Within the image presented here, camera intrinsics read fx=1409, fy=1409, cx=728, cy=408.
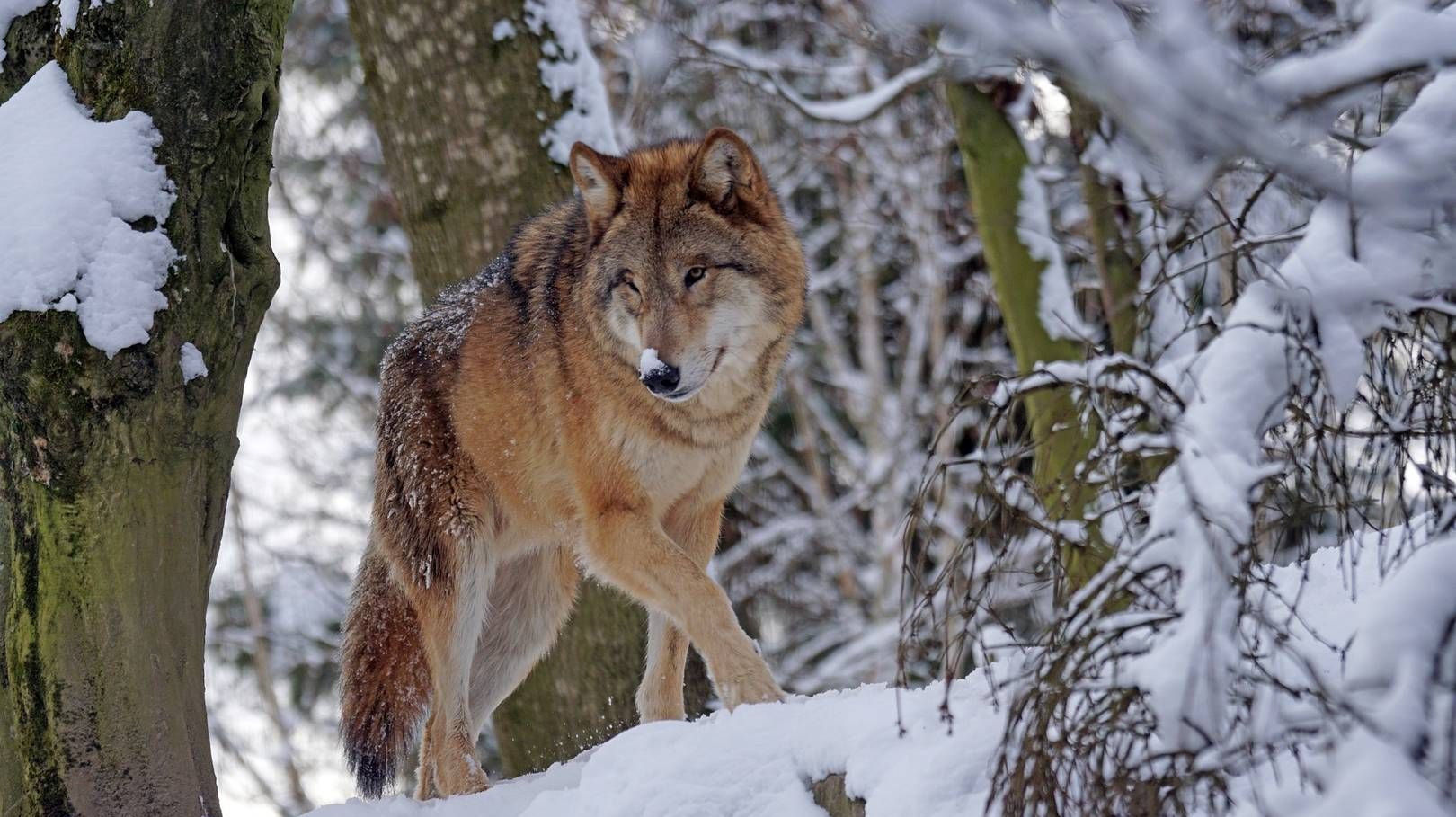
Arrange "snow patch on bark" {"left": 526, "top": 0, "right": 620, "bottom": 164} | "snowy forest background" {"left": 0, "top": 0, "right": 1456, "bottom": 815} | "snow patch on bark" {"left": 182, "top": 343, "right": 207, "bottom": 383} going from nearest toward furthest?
"snowy forest background" {"left": 0, "top": 0, "right": 1456, "bottom": 815}, "snow patch on bark" {"left": 182, "top": 343, "right": 207, "bottom": 383}, "snow patch on bark" {"left": 526, "top": 0, "right": 620, "bottom": 164}

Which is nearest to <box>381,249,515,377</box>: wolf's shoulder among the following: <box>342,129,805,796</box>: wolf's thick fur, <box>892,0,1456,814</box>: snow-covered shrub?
<box>342,129,805,796</box>: wolf's thick fur

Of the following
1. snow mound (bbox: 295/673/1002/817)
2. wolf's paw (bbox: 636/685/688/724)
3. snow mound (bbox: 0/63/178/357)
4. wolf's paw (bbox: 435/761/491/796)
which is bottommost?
snow mound (bbox: 295/673/1002/817)

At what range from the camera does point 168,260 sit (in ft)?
12.6

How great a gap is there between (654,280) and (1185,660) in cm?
301

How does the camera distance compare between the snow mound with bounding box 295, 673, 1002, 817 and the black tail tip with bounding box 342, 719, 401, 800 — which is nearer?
the snow mound with bounding box 295, 673, 1002, 817

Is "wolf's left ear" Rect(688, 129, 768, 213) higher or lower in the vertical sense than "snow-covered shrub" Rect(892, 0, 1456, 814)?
higher

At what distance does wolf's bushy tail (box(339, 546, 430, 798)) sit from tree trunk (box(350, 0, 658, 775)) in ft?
3.37

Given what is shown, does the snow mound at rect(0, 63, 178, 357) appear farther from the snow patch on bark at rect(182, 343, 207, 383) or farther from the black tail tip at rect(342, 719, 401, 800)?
the black tail tip at rect(342, 719, 401, 800)

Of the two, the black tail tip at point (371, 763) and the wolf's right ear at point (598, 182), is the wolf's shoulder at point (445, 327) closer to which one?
the wolf's right ear at point (598, 182)

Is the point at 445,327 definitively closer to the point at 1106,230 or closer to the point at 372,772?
the point at 372,772

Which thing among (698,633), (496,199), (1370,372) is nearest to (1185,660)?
(1370,372)

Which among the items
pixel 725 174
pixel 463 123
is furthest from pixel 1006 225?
pixel 725 174

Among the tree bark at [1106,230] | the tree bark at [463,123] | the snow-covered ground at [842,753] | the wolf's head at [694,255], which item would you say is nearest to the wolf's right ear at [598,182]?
the wolf's head at [694,255]

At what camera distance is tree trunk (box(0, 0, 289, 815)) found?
3773mm
